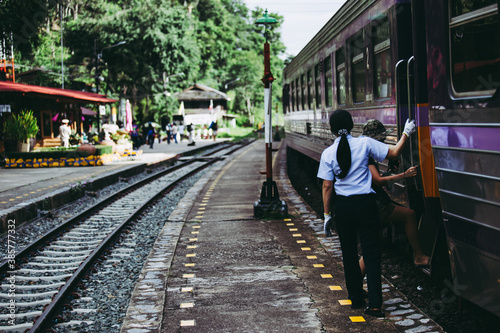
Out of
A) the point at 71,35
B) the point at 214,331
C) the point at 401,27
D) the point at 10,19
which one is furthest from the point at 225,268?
the point at 71,35

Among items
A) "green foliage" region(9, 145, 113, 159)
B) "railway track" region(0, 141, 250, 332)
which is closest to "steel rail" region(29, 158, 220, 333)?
"railway track" region(0, 141, 250, 332)

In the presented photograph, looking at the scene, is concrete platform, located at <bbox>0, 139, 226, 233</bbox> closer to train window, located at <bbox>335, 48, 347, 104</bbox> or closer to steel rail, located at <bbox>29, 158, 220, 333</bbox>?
steel rail, located at <bbox>29, 158, 220, 333</bbox>

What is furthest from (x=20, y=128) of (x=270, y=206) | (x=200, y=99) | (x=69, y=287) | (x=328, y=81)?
(x=200, y=99)

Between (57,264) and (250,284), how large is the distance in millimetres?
2814

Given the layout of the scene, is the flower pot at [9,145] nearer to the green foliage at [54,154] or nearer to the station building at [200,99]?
the green foliage at [54,154]

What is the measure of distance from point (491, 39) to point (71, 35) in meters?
45.4

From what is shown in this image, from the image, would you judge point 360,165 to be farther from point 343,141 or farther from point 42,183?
point 42,183

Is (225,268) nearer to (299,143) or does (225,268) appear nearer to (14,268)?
(14,268)

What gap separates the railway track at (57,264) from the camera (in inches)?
210

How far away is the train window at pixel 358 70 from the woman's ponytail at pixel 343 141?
3381 millimetres

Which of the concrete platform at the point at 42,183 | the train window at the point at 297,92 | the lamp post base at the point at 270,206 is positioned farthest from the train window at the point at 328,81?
the concrete platform at the point at 42,183

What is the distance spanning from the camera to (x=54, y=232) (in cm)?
923

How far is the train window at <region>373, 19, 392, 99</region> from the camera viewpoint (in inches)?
263

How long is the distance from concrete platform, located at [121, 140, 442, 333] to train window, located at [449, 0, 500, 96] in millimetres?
1779
